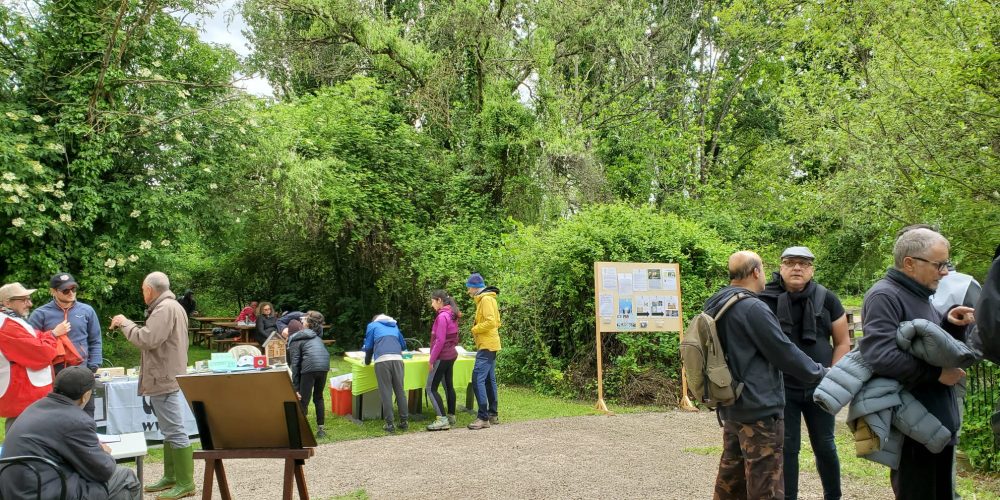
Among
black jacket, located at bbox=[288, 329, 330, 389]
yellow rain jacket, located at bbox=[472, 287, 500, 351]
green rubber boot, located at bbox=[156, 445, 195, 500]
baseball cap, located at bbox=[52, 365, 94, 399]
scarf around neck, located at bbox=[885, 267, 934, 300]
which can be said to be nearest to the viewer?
scarf around neck, located at bbox=[885, 267, 934, 300]

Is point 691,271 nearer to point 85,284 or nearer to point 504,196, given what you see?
point 504,196

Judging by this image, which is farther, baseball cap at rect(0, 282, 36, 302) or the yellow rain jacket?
the yellow rain jacket

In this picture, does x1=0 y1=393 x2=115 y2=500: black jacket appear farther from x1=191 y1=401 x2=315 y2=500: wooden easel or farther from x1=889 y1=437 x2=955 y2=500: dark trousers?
x1=889 y1=437 x2=955 y2=500: dark trousers

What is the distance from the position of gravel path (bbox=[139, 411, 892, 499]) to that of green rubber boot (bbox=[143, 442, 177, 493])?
0.13 m

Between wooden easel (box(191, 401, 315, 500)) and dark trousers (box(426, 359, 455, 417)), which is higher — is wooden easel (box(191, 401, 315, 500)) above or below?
above

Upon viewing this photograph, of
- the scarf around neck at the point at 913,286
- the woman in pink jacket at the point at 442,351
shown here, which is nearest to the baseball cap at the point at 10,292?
the woman in pink jacket at the point at 442,351

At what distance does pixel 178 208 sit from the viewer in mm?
14234

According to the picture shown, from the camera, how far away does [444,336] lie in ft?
30.2

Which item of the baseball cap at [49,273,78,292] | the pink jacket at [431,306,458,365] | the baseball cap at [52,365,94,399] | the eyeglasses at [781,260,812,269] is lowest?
the pink jacket at [431,306,458,365]

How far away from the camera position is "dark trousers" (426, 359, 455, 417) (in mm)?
9414

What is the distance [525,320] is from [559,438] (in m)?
4.19

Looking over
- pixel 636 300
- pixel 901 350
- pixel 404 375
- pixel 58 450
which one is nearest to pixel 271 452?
pixel 58 450

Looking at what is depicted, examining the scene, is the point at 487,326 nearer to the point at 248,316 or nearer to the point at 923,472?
the point at 923,472

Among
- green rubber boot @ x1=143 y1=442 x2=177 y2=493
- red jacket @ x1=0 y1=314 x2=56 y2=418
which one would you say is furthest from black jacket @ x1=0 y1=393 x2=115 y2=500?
green rubber boot @ x1=143 y1=442 x2=177 y2=493
